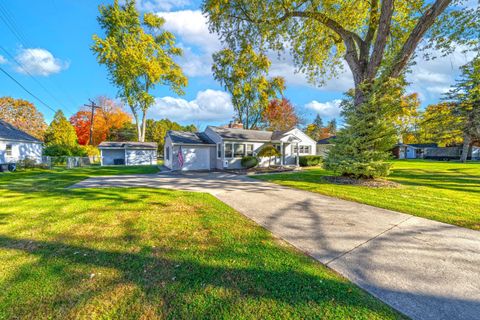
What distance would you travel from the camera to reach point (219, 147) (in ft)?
55.0

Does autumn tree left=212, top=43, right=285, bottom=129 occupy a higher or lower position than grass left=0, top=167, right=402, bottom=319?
higher

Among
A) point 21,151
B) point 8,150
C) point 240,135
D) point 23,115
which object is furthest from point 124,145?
point 23,115

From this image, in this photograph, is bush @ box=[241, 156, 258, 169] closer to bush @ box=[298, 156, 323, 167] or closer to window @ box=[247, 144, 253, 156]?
window @ box=[247, 144, 253, 156]

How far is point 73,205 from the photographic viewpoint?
5.33m

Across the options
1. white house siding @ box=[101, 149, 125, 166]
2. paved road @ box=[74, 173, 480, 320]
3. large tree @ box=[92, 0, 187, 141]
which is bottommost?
paved road @ box=[74, 173, 480, 320]

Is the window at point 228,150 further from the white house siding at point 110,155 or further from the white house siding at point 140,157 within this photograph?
the white house siding at point 110,155

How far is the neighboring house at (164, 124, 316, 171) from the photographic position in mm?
16062

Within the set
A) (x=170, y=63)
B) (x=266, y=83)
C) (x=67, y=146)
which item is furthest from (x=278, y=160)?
(x=67, y=146)

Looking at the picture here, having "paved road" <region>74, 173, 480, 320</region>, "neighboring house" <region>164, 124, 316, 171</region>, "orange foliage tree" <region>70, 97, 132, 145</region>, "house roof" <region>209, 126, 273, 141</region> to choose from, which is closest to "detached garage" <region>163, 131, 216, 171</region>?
"neighboring house" <region>164, 124, 316, 171</region>

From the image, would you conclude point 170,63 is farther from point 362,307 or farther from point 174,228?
point 362,307

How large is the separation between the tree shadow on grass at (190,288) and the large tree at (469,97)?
1129 cm

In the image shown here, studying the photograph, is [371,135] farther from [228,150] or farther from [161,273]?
[228,150]

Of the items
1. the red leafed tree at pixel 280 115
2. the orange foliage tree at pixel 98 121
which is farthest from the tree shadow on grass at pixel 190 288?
the orange foliage tree at pixel 98 121

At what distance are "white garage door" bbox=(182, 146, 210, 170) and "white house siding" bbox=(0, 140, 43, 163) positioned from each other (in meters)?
14.3
